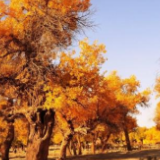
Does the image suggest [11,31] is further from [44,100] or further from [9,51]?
[44,100]

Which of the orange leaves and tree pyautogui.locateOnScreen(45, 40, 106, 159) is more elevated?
the orange leaves

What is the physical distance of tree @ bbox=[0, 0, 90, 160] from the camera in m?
12.3

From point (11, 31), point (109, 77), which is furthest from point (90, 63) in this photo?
point (109, 77)

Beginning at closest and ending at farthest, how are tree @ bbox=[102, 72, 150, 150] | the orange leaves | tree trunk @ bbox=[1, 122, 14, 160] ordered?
1. the orange leaves
2. tree trunk @ bbox=[1, 122, 14, 160]
3. tree @ bbox=[102, 72, 150, 150]

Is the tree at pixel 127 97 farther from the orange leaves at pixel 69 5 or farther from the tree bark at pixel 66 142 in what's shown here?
the orange leaves at pixel 69 5

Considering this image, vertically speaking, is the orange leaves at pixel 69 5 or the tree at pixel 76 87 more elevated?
the orange leaves at pixel 69 5

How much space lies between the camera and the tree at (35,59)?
1230 cm

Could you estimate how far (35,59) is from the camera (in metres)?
12.5

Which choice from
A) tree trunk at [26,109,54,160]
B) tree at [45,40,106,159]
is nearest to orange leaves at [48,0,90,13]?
tree at [45,40,106,159]

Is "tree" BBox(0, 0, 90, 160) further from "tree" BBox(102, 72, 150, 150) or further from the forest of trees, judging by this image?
"tree" BBox(102, 72, 150, 150)

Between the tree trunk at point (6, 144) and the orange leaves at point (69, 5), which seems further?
the tree trunk at point (6, 144)

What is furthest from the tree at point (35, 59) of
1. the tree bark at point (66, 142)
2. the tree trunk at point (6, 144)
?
the tree trunk at point (6, 144)

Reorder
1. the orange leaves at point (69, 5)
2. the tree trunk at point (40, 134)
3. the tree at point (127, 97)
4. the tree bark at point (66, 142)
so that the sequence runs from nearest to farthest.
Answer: the tree trunk at point (40, 134) → the orange leaves at point (69, 5) → the tree bark at point (66, 142) → the tree at point (127, 97)

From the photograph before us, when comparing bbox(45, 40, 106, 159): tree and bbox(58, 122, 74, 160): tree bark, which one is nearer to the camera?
bbox(45, 40, 106, 159): tree
